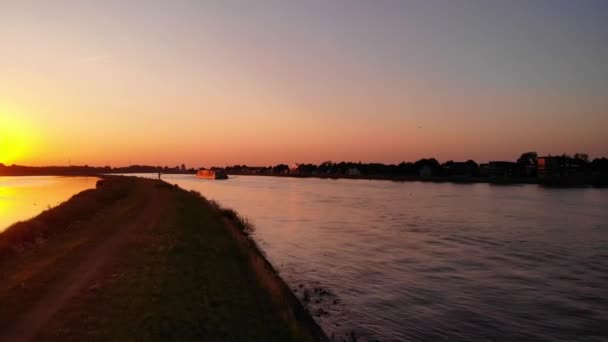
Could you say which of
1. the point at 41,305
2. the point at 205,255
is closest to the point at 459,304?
the point at 205,255

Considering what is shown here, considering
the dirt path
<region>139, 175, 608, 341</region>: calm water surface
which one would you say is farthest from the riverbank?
<region>139, 175, 608, 341</region>: calm water surface

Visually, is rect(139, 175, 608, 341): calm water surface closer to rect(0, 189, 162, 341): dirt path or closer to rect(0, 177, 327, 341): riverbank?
rect(0, 177, 327, 341): riverbank

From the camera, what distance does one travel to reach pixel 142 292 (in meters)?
15.0

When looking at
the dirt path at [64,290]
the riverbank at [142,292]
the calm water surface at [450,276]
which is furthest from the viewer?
the calm water surface at [450,276]

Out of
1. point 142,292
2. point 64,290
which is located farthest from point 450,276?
point 64,290

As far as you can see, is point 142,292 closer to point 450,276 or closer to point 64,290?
point 64,290

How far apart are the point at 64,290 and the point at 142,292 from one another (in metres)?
2.54

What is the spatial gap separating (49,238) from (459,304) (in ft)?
85.3

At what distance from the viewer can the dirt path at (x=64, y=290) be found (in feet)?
37.0

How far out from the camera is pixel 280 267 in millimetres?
26047

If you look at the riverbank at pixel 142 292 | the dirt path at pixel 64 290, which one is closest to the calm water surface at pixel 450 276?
the riverbank at pixel 142 292

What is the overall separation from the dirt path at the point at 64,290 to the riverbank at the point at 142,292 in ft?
0.09

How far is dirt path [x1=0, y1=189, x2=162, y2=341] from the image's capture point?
1128cm

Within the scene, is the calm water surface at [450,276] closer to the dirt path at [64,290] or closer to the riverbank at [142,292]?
the riverbank at [142,292]
